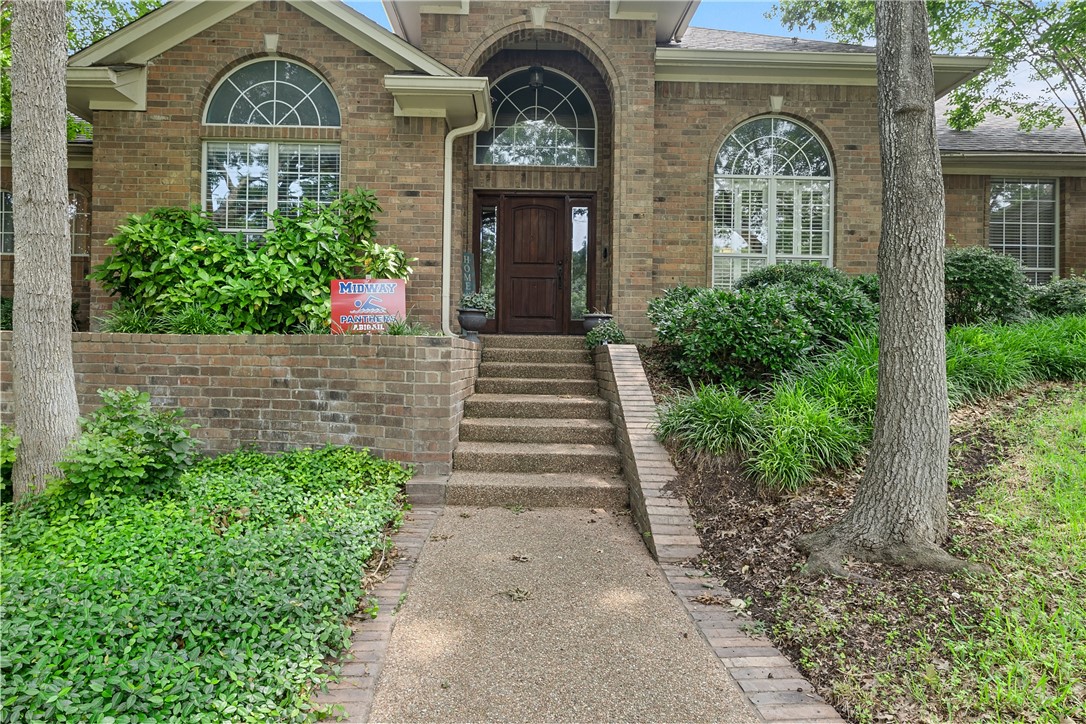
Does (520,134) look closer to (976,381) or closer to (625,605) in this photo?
(976,381)

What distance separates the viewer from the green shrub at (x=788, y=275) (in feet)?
24.8

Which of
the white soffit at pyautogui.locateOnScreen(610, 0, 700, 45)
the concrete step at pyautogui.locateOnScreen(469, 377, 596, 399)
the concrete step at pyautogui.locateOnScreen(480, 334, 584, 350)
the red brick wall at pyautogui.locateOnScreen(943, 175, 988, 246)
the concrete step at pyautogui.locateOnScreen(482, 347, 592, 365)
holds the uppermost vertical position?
the white soffit at pyautogui.locateOnScreen(610, 0, 700, 45)

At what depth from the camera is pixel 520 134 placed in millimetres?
9195

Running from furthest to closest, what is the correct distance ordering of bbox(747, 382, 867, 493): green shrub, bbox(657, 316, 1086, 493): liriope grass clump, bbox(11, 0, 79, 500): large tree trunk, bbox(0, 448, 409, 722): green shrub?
bbox(657, 316, 1086, 493): liriope grass clump < bbox(747, 382, 867, 493): green shrub < bbox(11, 0, 79, 500): large tree trunk < bbox(0, 448, 409, 722): green shrub

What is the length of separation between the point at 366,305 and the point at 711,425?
10.7ft

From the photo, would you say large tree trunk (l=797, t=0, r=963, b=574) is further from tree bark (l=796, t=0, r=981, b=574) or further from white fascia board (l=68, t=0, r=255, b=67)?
white fascia board (l=68, t=0, r=255, b=67)

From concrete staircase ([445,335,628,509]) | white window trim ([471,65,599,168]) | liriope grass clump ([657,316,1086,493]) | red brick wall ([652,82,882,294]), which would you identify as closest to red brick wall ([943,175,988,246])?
red brick wall ([652,82,882,294])

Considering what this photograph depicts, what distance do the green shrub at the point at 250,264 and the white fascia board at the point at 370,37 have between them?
1.70 meters

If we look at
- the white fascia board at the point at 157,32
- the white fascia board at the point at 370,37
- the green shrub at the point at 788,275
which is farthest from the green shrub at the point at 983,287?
the white fascia board at the point at 157,32

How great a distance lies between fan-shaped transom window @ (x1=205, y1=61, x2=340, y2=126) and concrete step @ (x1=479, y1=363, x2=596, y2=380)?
3855mm

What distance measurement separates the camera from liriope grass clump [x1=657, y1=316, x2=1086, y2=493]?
4266 mm

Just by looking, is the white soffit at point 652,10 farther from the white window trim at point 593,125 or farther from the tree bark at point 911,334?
the tree bark at point 911,334

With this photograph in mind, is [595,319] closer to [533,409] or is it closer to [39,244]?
[533,409]

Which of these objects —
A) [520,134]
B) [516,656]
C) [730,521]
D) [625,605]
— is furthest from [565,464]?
[520,134]
